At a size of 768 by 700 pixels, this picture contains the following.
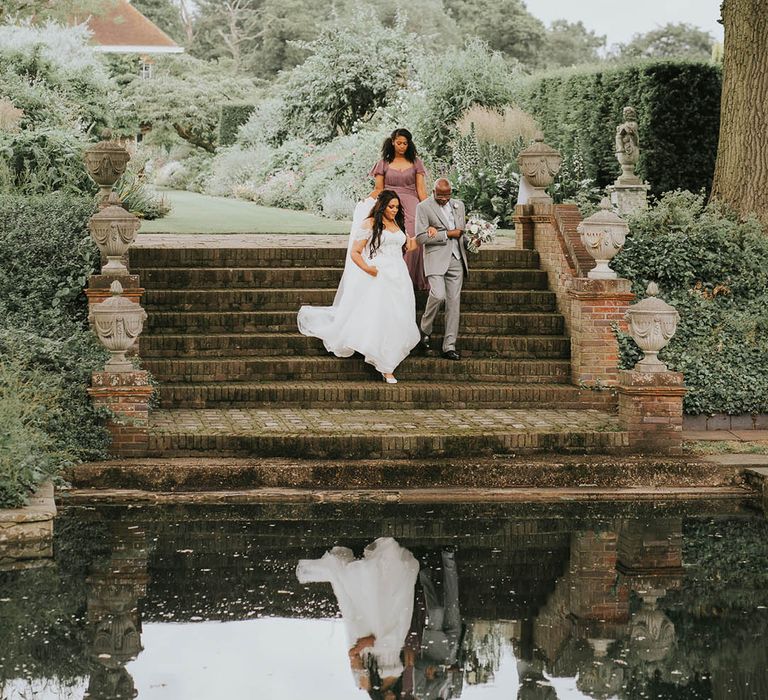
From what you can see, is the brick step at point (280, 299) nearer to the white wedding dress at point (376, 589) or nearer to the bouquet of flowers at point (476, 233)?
the bouquet of flowers at point (476, 233)

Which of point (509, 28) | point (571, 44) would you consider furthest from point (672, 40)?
point (509, 28)

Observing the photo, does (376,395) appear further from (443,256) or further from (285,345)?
(443,256)

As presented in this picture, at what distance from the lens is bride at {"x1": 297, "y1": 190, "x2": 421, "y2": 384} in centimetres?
1319

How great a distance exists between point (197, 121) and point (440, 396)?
26.2 m

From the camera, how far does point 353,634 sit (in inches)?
283

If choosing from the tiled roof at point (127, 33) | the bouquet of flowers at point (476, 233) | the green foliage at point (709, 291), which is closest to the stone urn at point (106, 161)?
the bouquet of flowers at point (476, 233)

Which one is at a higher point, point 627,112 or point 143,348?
point 627,112

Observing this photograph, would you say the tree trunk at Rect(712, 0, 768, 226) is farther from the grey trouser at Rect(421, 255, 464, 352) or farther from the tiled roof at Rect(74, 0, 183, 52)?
the tiled roof at Rect(74, 0, 183, 52)

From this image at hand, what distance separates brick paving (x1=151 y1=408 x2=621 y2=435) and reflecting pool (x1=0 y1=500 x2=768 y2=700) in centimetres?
125

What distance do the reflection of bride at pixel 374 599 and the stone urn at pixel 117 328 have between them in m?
3.22

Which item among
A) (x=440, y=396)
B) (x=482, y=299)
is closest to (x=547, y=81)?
(x=482, y=299)

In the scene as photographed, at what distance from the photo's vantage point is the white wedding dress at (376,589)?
705cm

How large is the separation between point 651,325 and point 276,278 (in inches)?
167

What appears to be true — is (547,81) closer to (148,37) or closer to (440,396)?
(440,396)
